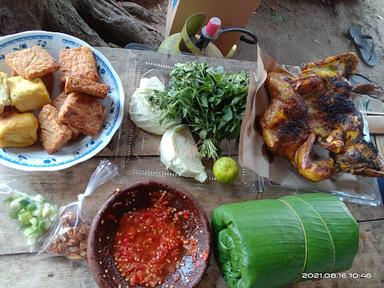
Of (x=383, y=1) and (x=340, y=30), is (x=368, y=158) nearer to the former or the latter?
(x=340, y=30)

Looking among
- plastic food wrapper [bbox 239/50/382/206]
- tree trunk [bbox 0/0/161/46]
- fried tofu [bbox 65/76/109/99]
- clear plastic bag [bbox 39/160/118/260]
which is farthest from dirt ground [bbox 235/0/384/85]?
clear plastic bag [bbox 39/160/118/260]

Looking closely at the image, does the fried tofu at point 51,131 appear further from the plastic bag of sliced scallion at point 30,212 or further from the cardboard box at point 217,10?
the cardboard box at point 217,10

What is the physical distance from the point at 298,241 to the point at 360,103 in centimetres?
91

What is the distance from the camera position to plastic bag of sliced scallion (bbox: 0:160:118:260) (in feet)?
3.95

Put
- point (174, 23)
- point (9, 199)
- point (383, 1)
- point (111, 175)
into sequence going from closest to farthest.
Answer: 1. point (9, 199)
2. point (111, 175)
3. point (174, 23)
4. point (383, 1)

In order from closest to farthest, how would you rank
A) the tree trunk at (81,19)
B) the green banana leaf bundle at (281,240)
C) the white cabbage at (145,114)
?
the green banana leaf bundle at (281,240) < the white cabbage at (145,114) < the tree trunk at (81,19)

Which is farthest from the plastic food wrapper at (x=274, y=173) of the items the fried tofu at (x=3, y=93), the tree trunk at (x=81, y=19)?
the tree trunk at (x=81, y=19)

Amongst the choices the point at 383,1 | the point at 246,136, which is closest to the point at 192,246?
the point at 246,136

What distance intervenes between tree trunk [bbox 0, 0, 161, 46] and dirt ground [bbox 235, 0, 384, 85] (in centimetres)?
103

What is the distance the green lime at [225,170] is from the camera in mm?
1390

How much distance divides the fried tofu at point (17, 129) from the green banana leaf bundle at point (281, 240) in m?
0.68

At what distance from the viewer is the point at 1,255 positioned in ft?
3.92

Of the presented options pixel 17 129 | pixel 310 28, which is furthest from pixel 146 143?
pixel 310 28

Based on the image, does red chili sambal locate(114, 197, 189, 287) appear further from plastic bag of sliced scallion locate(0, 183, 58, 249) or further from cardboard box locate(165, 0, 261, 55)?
cardboard box locate(165, 0, 261, 55)
